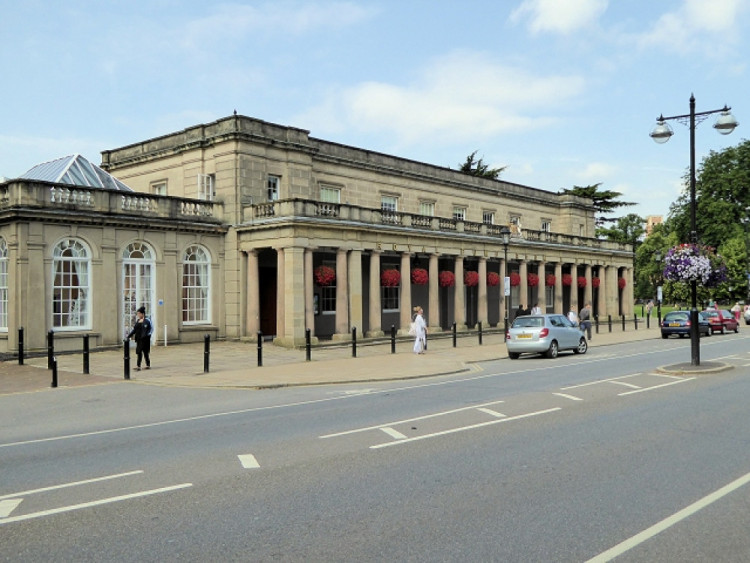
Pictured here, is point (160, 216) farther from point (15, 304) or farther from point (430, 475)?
point (430, 475)

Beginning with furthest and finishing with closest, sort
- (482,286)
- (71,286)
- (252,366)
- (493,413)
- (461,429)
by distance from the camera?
(482,286) → (71,286) → (252,366) → (493,413) → (461,429)

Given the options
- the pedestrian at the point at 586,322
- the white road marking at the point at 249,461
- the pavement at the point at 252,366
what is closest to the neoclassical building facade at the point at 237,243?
the pavement at the point at 252,366

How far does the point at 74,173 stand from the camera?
28734 mm

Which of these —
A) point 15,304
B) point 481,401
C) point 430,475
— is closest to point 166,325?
point 15,304

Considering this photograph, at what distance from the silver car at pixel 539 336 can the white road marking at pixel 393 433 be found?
14359 mm

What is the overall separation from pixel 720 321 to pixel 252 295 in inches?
1066

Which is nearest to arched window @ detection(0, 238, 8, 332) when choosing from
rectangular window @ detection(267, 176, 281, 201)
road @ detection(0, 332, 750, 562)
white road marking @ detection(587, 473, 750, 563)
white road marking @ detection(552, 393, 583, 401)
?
rectangular window @ detection(267, 176, 281, 201)

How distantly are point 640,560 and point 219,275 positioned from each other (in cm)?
2709

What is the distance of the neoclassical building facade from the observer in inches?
962

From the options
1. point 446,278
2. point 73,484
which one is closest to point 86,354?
point 73,484

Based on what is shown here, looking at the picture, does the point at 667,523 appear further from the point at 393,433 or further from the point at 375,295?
the point at 375,295

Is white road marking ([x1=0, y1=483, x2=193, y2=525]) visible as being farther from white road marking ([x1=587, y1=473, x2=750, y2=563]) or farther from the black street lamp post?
the black street lamp post

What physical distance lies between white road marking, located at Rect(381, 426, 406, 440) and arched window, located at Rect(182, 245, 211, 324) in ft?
67.8

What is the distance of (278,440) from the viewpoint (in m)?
9.36
